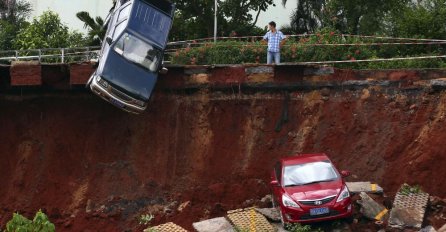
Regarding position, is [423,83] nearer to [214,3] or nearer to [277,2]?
[214,3]

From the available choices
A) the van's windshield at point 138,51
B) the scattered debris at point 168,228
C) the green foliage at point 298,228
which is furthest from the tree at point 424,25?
the scattered debris at point 168,228

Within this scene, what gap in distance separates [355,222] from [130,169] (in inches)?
284

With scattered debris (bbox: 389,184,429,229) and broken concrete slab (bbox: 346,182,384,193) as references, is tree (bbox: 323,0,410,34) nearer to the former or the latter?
broken concrete slab (bbox: 346,182,384,193)

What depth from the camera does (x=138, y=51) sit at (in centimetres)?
1808

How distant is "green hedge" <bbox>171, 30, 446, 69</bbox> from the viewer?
20.6 metres

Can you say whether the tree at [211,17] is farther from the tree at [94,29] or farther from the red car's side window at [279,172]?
the red car's side window at [279,172]

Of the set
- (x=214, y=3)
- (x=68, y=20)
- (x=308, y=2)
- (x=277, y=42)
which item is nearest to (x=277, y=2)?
(x=308, y=2)

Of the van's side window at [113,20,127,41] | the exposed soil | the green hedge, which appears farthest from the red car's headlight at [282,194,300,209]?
the green hedge

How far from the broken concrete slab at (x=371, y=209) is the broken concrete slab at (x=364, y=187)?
712mm

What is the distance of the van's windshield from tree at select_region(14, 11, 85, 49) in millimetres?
13537

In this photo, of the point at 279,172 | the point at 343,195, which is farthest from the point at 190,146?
the point at 343,195

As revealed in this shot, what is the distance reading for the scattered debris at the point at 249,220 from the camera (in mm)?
15156

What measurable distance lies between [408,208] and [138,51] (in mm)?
8164

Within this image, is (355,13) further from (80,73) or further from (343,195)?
(343,195)
